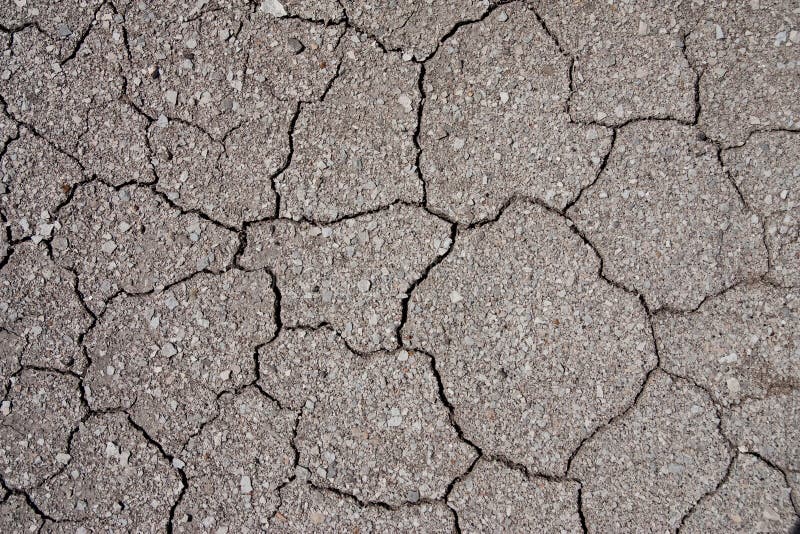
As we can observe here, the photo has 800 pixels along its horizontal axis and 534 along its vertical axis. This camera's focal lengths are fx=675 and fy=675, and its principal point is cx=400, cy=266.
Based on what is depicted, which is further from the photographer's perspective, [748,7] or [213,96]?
[213,96]

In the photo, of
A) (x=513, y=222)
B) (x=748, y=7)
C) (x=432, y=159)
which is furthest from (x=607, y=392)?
(x=748, y=7)

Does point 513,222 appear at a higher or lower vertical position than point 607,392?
higher

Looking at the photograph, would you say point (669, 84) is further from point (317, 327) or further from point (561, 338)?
point (317, 327)

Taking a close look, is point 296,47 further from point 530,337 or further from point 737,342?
point 737,342

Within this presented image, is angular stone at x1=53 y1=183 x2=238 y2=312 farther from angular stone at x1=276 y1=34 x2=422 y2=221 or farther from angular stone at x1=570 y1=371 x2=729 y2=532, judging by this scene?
angular stone at x1=570 y1=371 x2=729 y2=532

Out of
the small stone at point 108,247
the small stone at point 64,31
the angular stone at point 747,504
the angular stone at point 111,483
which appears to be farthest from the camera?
the small stone at point 64,31

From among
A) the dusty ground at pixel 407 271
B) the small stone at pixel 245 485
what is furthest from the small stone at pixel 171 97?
the small stone at pixel 245 485

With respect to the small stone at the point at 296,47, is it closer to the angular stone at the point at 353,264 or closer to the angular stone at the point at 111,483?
the angular stone at the point at 353,264
